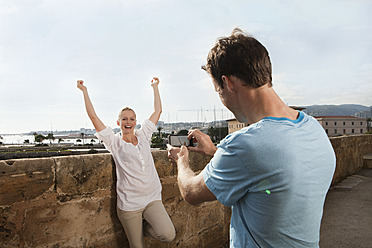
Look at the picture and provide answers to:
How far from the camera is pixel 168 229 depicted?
93.9 inches

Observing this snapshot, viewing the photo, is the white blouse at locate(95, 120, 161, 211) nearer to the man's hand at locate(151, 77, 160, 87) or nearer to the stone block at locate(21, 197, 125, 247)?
the stone block at locate(21, 197, 125, 247)

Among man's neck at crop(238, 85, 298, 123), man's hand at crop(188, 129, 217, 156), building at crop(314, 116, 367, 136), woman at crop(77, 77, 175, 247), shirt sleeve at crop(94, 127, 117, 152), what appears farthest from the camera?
building at crop(314, 116, 367, 136)

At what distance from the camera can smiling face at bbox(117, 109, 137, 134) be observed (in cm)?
271

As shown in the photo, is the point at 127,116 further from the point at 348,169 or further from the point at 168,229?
the point at 348,169

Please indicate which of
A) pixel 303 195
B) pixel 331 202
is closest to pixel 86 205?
pixel 303 195

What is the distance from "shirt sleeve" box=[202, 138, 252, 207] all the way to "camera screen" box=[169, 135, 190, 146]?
0.56m

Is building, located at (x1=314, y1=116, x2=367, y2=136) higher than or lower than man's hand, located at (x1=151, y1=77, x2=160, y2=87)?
lower

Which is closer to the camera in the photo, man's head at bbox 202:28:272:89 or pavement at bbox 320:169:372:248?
man's head at bbox 202:28:272:89

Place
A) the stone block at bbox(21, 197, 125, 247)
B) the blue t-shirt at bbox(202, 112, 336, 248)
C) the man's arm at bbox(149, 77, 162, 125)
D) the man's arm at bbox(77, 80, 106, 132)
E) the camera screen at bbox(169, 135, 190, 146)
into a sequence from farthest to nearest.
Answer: the man's arm at bbox(149, 77, 162, 125)
the man's arm at bbox(77, 80, 106, 132)
the stone block at bbox(21, 197, 125, 247)
the camera screen at bbox(169, 135, 190, 146)
the blue t-shirt at bbox(202, 112, 336, 248)

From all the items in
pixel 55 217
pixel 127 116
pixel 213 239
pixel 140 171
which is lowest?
pixel 213 239

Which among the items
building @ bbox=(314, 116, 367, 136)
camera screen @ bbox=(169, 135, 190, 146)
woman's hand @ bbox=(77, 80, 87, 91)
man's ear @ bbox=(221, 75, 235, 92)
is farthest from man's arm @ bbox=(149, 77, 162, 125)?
building @ bbox=(314, 116, 367, 136)

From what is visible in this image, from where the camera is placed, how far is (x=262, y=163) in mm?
907

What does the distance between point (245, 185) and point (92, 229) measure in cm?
169

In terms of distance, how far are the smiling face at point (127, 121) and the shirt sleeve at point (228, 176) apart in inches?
69.9
